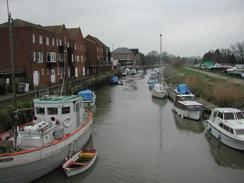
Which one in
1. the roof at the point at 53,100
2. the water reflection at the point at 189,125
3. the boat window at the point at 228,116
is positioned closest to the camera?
the roof at the point at 53,100

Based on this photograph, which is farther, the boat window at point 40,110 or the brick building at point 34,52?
the brick building at point 34,52

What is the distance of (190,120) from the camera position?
93.5 ft

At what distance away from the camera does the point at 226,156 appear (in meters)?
18.8

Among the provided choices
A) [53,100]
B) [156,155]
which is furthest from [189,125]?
[53,100]

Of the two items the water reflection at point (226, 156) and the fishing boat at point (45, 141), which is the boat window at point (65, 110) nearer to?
the fishing boat at point (45, 141)

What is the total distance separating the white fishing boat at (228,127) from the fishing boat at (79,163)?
30.1 feet

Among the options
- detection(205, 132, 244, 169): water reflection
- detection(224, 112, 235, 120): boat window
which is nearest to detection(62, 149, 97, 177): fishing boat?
detection(205, 132, 244, 169): water reflection

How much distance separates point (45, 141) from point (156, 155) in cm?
757

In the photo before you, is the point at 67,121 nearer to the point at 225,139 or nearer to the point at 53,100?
the point at 53,100

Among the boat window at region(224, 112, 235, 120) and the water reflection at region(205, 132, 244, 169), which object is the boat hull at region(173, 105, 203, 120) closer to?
the boat window at region(224, 112, 235, 120)

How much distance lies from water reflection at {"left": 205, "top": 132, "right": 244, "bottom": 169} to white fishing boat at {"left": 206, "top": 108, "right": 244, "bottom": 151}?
34cm

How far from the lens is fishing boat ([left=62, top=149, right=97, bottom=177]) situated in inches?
611

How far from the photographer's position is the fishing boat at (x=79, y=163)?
15.5 meters

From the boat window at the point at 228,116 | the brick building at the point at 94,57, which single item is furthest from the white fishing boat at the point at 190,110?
the brick building at the point at 94,57
